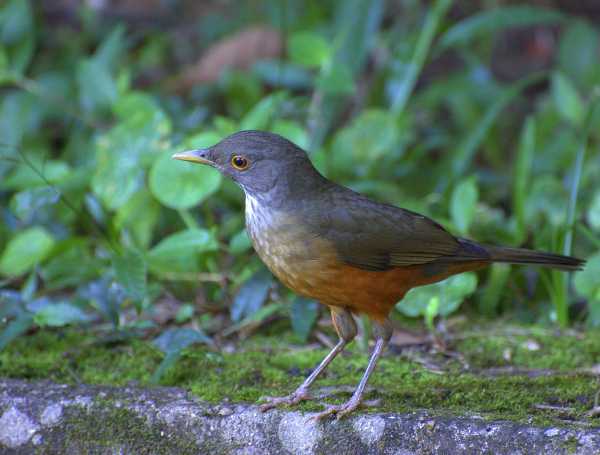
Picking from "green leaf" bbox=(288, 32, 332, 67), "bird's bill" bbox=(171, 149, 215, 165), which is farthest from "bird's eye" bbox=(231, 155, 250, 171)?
"green leaf" bbox=(288, 32, 332, 67)

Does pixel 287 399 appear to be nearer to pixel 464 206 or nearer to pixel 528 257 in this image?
pixel 528 257

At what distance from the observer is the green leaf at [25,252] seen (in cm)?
497

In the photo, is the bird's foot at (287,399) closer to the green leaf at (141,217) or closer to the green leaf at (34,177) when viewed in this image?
the green leaf at (141,217)

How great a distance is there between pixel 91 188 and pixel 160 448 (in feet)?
7.71

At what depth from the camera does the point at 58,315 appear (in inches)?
171

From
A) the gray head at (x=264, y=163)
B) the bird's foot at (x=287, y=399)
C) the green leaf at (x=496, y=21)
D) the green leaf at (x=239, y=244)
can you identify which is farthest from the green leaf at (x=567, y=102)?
the bird's foot at (x=287, y=399)

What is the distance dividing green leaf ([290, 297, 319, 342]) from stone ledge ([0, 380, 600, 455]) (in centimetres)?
88

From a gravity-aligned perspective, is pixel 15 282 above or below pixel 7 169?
below

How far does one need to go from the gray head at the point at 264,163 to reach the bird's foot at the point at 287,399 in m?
0.89

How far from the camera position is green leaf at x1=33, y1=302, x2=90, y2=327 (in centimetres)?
428

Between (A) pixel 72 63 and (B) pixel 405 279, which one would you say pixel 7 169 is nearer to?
(A) pixel 72 63

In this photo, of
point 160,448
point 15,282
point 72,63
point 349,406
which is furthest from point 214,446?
point 72,63

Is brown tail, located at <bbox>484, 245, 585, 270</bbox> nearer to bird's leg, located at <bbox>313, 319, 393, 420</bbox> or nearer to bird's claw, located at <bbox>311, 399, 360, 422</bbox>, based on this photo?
bird's leg, located at <bbox>313, 319, 393, 420</bbox>

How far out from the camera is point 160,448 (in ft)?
11.9
